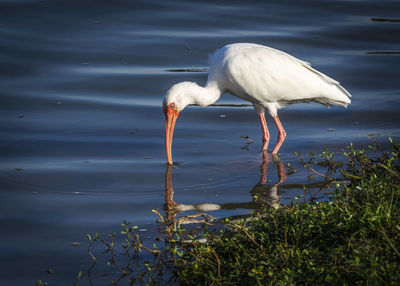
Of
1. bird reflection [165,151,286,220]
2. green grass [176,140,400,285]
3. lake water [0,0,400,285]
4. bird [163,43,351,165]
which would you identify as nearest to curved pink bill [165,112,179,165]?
bird [163,43,351,165]

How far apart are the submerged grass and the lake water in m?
0.58

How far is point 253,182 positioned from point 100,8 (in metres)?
8.79

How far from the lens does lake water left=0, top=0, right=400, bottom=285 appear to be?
19.0ft

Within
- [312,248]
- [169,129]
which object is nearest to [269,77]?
[169,129]

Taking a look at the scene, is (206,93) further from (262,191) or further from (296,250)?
(296,250)

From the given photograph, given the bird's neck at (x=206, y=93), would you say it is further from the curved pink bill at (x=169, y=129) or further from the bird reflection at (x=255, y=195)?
the bird reflection at (x=255, y=195)

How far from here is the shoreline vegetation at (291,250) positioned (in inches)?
143

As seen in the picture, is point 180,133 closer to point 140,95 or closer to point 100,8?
point 140,95

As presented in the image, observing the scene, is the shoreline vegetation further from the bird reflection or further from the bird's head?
the bird's head

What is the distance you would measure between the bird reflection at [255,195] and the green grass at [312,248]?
83 cm

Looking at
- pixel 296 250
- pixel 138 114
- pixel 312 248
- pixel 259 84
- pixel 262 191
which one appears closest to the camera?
pixel 296 250

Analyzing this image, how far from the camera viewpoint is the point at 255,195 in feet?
20.0

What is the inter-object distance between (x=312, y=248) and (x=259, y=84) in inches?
160

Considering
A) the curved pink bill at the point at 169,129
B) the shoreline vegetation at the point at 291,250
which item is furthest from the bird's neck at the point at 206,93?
the shoreline vegetation at the point at 291,250
